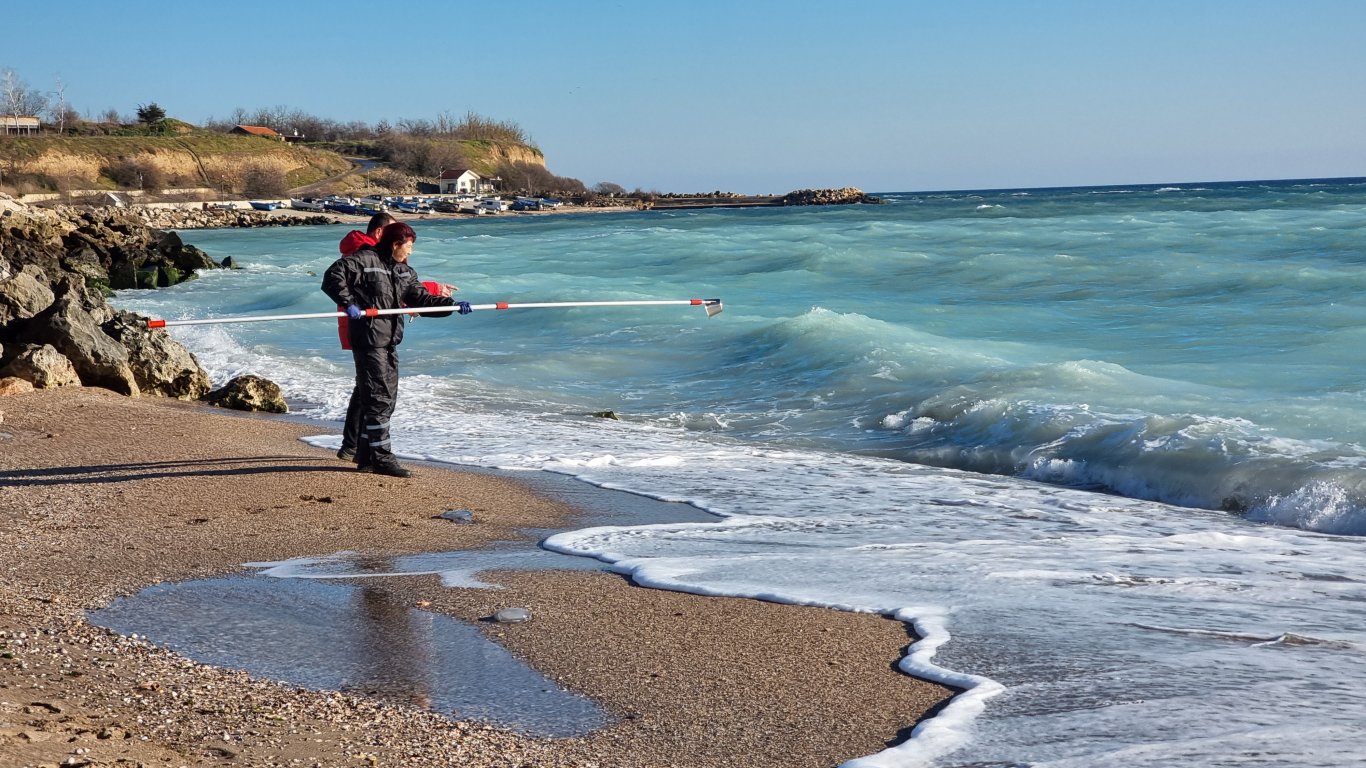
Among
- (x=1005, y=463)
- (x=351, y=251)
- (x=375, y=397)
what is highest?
(x=351, y=251)

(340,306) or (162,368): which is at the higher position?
(340,306)

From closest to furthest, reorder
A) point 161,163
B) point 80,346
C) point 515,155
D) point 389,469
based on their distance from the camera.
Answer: point 389,469
point 80,346
point 161,163
point 515,155

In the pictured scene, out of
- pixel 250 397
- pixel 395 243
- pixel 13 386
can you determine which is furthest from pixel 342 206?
pixel 395 243

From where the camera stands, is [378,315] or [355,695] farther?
[378,315]

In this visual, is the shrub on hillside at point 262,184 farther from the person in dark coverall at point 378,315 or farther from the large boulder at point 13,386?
the person in dark coverall at point 378,315

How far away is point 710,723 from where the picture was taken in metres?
3.87

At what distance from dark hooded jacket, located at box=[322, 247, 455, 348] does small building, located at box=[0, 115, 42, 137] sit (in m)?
112

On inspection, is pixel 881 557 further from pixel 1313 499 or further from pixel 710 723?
pixel 1313 499

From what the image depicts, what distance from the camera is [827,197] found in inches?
5192

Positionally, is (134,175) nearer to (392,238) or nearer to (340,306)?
(392,238)

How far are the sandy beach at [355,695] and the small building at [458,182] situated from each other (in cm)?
11968

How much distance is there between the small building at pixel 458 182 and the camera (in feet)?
409

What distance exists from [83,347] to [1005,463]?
749 cm

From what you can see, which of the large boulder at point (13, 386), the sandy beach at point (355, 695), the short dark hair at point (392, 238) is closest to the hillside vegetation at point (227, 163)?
the large boulder at point (13, 386)
